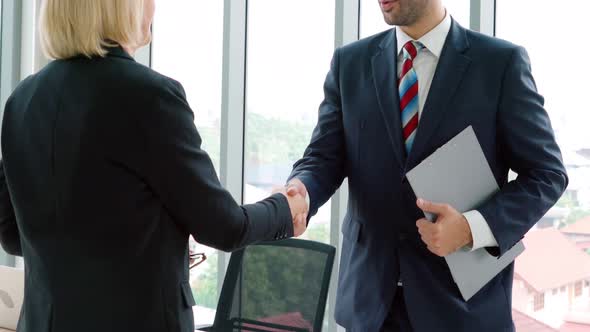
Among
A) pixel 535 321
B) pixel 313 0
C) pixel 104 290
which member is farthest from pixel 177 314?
pixel 313 0

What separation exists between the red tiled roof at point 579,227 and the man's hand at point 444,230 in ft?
5.29

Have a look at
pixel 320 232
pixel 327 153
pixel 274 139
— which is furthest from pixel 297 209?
pixel 274 139

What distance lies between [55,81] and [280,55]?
2.82 meters

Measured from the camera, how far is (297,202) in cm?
215

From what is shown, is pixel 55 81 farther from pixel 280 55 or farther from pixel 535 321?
pixel 280 55

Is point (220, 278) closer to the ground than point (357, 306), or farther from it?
closer to the ground

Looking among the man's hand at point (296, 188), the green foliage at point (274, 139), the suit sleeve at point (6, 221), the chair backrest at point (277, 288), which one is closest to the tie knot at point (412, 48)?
the man's hand at point (296, 188)

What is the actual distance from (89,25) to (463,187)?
101cm

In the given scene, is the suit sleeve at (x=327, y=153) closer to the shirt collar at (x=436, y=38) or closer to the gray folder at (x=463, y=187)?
the shirt collar at (x=436, y=38)

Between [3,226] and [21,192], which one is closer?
[21,192]

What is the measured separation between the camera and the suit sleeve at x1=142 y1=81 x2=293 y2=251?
1.63m

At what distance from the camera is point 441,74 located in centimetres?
203

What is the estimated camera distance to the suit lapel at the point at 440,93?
198 centimetres

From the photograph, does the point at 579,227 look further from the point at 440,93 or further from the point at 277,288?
the point at 440,93
